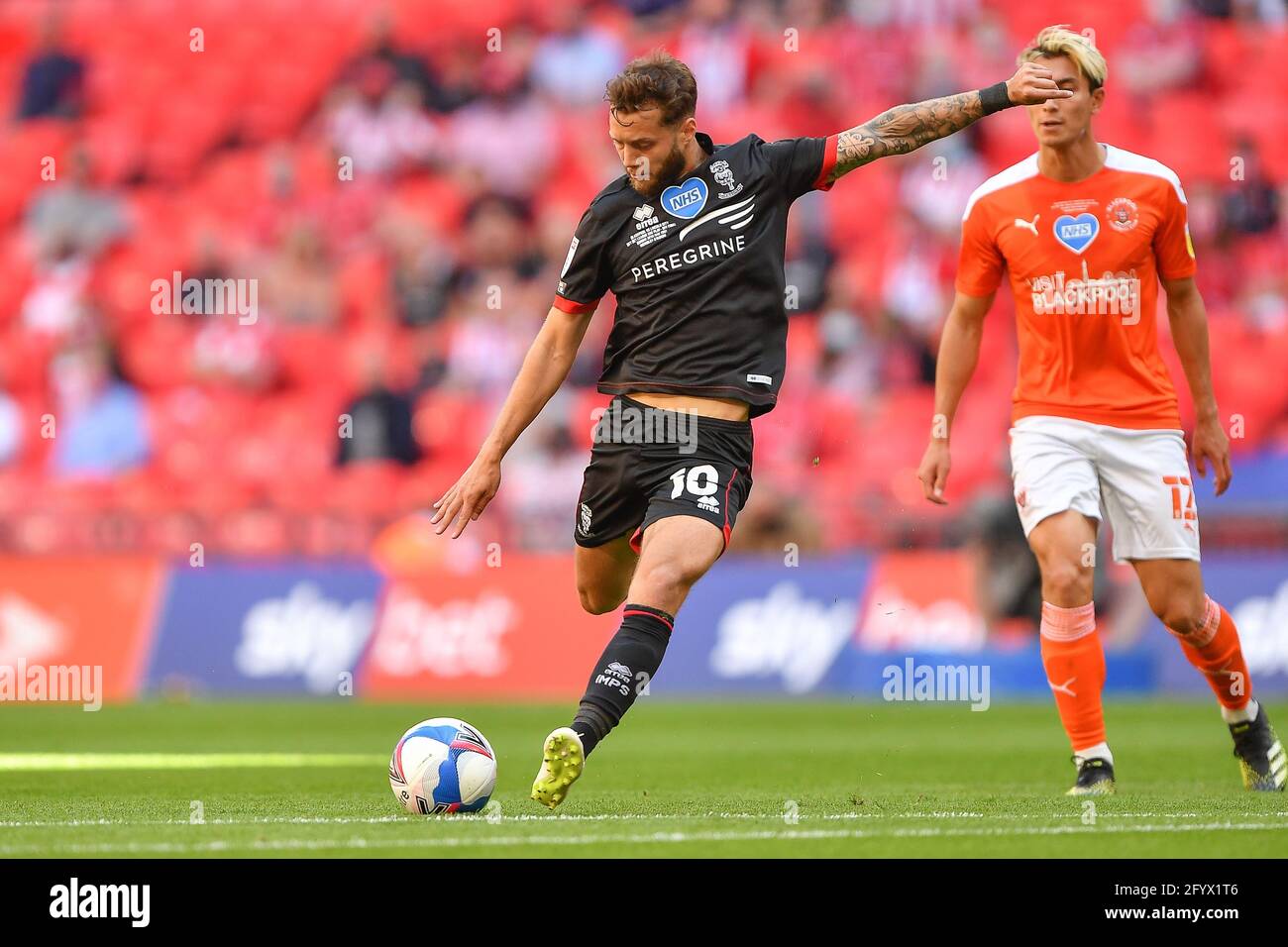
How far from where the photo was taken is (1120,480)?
7414 millimetres

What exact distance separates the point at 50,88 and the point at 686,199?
1808cm

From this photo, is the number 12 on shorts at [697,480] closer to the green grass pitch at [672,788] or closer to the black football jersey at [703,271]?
the black football jersey at [703,271]

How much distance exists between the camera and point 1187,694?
1470 centimetres

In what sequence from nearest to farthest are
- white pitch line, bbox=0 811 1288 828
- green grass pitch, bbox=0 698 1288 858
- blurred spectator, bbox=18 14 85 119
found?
green grass pitch, bbox=0 698 1288 858 → white pitch line, bbox=0 811 1288 828 → blurred spectator, bbox=18 14 85 119

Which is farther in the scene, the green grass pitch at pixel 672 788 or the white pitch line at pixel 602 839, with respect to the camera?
the green grass pitch at pixel 672 788

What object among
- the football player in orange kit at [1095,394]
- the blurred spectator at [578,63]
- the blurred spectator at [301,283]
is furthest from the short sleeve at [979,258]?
the blurred spectator at [578,63]

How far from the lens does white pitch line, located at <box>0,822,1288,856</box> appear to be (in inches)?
209

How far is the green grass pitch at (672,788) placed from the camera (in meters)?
5.46

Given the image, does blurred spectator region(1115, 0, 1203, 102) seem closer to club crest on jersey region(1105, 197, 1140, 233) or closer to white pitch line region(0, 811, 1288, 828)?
club crest on jersey region(1105, 197, 1140, 233)

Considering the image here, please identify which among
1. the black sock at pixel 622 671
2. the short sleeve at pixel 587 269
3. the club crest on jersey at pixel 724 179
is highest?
the club crest on jersey at pixel 724 179

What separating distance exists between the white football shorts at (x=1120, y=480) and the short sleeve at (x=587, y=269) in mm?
1760

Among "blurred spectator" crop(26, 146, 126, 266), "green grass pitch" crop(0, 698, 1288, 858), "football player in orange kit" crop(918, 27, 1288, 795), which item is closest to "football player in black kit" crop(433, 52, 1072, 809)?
"football player in orange kit" crop(918, 27, 1288, 795)

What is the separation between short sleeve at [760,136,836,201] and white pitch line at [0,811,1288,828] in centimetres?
227

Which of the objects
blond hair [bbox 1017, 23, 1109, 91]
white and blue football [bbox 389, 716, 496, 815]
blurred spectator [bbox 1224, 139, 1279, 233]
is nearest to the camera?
white and blue football [bbox 389, 716, 496, 815]
